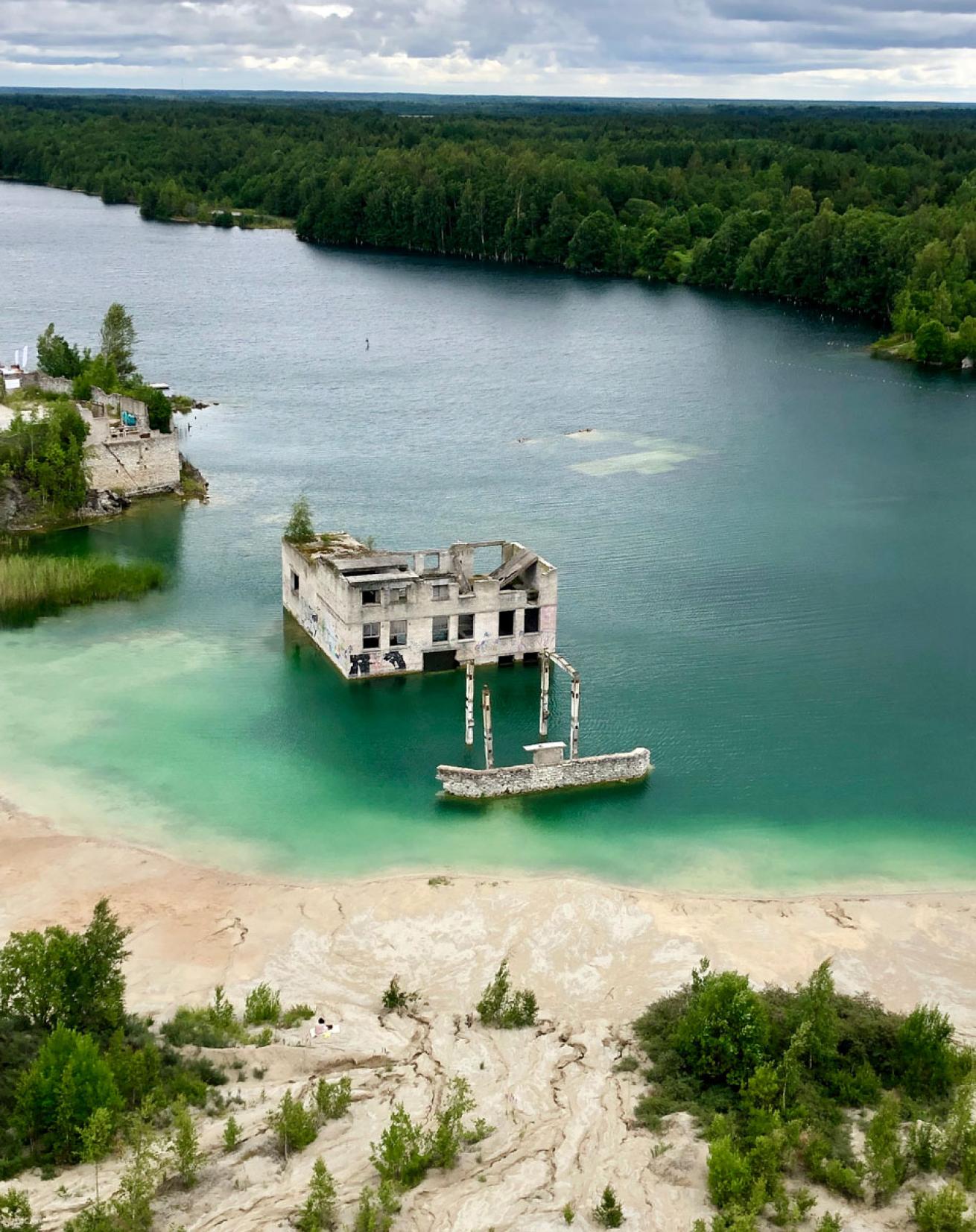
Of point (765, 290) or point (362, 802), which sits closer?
point (362, 802)

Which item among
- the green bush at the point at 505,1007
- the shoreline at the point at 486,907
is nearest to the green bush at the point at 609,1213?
the green bush at the point at 505,1007

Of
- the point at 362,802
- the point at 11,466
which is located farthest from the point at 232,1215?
the point at 11,466

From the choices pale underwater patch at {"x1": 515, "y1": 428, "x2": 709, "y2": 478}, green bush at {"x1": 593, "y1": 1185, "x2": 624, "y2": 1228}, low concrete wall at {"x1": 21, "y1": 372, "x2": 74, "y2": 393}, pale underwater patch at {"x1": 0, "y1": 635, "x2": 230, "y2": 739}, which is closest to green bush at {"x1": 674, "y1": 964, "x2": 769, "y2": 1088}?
green bush at {"x1": 593, "y1": 1185, "x2": 624, "y2": 1228}

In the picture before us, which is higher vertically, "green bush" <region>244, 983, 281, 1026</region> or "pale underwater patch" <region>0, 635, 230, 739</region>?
"pale underwater patch" <region>0, 635, 230, 739</region>

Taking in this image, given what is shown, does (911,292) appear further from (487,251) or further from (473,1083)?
(473,1083)

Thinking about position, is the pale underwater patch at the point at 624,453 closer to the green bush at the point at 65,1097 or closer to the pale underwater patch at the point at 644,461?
the pale underwater patch at the point at 644,461

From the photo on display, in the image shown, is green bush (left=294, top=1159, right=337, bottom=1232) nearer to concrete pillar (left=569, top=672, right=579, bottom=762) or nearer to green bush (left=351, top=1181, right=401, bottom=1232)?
green bush (left=351, top=1181, right=401, bottom=1232)

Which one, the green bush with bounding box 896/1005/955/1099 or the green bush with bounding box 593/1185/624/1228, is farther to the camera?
the green bush with bounding box 896/1005/955/1099
